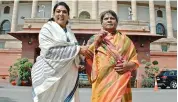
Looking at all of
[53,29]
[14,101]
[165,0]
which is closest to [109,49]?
[53,29]

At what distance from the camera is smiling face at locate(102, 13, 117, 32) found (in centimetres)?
323

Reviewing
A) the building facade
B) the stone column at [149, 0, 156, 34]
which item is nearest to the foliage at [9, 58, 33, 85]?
the building facade

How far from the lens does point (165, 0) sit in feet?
173

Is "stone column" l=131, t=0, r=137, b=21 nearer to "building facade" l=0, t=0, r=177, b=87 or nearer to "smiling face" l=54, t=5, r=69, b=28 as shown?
"building facade" l=0, t=0, r=177, b=87

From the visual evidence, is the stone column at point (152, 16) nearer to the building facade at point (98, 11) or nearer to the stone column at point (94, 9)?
the building facade at point (98, 11)

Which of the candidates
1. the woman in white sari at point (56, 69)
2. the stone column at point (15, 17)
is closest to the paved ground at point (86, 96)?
the woman in white sari at point (56, 69)

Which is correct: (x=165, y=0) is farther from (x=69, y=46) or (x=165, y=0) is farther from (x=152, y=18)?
(x=69, y=46)

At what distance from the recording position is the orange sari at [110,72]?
3.02 metres

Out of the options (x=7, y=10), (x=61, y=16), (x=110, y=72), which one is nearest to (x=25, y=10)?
(x=7, y=10)

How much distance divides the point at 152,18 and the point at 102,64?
48052 millimetres

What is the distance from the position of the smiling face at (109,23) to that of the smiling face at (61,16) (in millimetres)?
484

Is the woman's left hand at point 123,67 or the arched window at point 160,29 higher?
the arched window at point 160,29

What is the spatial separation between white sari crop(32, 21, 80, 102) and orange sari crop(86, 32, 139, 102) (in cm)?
24

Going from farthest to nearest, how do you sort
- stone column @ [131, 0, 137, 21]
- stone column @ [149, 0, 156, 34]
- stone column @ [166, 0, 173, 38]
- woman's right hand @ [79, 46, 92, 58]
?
stone column @ [166, 0, 173, 38] < stone column @ [131, 0, 137, 21] < stone column @ [149, 0, 156, 34] < woman's right hand @ [79, 46, 92, 58]
